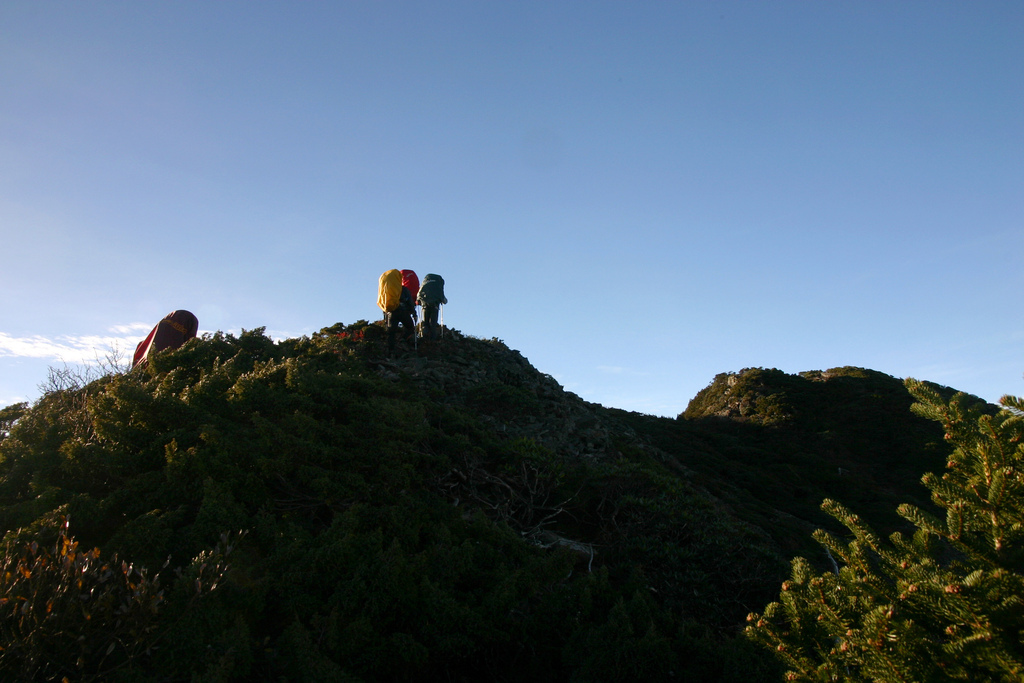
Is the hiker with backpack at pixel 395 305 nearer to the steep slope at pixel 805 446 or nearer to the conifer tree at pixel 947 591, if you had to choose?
the steep slope at pixel 805 446

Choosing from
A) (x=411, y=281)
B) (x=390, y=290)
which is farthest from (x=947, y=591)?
(x=411, y=281)

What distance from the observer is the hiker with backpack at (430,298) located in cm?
1438

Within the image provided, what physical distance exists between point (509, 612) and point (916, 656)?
3501 millimetres

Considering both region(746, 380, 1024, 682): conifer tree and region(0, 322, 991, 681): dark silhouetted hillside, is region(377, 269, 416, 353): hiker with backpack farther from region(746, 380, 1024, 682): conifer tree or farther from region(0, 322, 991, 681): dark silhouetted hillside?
region(746, 380, 1024, 682): conifer tree

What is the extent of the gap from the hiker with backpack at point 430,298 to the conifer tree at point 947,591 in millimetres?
11980

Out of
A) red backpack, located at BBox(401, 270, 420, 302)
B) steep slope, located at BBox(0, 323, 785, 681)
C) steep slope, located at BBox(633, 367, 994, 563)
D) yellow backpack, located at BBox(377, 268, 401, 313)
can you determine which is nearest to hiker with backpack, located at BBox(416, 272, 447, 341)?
red backpack, located at BBox(401, 270, 420, 302)

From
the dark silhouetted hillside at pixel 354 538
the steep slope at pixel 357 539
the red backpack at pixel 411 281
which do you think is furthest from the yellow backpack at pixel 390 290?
the steep slope at pixel 357 539

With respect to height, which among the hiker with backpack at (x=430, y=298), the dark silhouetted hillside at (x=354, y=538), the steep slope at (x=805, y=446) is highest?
the hiker with backpack at (x=430, y=298)

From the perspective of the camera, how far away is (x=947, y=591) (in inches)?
95.9

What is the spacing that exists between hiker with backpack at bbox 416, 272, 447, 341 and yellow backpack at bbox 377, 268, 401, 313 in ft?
3.62

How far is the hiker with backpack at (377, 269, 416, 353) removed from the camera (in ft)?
43.1

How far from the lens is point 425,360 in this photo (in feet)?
44.0

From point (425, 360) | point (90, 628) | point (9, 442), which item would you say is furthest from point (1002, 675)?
point (425, 360)

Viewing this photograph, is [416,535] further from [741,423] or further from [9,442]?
[741,423]
